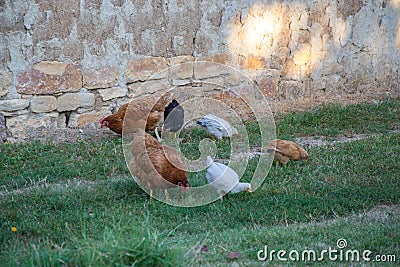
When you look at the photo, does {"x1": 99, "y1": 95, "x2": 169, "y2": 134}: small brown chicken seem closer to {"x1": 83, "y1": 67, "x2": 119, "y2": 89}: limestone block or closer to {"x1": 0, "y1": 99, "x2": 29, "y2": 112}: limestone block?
{"x1": 83, "y1": 67, "x2": 119, "y2": 89}: limestone block

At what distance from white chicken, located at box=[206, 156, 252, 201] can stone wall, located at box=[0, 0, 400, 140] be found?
3.26 meters

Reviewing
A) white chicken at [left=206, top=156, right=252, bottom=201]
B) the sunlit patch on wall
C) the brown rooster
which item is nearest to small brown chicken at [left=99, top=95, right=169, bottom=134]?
the brown rooster

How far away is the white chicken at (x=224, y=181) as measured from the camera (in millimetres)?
5543

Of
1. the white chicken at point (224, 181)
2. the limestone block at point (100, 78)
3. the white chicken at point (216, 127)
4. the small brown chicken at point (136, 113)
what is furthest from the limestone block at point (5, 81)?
the white chicken at point (224, 181)

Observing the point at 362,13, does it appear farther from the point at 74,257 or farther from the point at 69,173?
the point at 74,257

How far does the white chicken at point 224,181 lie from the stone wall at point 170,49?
10.7 feet

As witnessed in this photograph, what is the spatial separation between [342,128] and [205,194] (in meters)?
3.60

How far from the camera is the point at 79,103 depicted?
8.34m

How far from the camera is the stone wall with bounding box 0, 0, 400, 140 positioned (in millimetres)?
7820

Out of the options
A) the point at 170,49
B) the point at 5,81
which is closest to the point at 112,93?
the point at 170,49

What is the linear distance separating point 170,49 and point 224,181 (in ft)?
13.0

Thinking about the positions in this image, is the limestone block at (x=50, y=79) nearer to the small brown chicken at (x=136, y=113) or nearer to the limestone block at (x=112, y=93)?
the limestone block at (x=112, y=93)

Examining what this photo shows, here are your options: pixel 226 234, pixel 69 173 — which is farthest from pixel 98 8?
pixel 226 234

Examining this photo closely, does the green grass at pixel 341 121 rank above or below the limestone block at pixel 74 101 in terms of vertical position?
below
